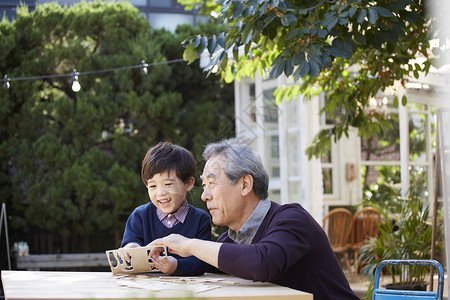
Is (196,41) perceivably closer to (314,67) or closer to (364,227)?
(314,67)

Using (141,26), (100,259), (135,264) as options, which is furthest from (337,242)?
(135,264)

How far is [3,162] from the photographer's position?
403 inches

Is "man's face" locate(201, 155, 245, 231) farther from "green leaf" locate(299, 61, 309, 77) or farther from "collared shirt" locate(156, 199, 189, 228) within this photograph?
"green leaf" locate(299, 61, 309, 77)

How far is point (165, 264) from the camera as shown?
6.88 feet

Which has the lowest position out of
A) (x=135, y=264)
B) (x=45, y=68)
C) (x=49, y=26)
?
(x=135, y=264)

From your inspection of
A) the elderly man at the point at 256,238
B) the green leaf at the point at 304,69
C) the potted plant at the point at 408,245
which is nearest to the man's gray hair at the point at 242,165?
the elderly man at the point at 256,238

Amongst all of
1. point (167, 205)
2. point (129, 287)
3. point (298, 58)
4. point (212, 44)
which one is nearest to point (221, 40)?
point (212, 44)

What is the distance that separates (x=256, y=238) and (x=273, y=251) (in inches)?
11.1

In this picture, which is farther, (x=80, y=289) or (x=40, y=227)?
(x=40, y=227)

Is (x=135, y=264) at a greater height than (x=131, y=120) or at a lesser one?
lesser

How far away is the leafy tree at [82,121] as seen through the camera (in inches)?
390

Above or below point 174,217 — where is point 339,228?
below

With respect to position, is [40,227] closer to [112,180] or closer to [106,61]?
[112,180]

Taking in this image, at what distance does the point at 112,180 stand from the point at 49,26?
8.40ft
